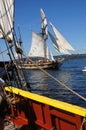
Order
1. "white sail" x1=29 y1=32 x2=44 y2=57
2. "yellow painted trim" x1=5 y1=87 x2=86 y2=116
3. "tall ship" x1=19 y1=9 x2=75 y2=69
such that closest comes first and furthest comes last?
"yellow painted trim" x1=5 y1=87 x2=86 y2=116
"tall ship" x1=19 y1=9 x2=75 y2=69
"white sail" x1=29 y1=32 x2=44 y2=57

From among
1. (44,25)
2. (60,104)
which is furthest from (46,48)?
(60,104)

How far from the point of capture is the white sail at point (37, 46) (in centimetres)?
9491

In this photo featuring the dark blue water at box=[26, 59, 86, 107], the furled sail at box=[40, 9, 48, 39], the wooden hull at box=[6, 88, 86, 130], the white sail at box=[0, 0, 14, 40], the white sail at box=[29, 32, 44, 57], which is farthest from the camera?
the furled sail at box=[40, 9, 48, 39]

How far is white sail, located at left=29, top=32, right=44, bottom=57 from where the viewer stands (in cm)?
9491

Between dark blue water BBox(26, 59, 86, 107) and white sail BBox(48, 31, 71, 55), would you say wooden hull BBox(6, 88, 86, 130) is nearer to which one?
dark blue water BBox(26, 59, 86, 107)

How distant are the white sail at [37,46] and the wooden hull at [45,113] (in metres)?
85.2

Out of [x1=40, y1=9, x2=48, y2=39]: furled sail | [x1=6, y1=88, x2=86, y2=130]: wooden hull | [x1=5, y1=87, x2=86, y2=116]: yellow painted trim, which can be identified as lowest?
[x1=6, y1=88, x2=86, y2=130]: wooden hull

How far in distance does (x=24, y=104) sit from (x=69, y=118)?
211 centimetres

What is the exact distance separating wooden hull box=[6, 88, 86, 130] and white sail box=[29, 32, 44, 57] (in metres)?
85.2

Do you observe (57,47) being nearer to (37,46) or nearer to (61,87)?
(37,46)

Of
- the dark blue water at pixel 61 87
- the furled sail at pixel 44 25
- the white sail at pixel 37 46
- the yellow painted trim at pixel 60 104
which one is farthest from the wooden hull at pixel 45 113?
the furled sail at pixel 44 25

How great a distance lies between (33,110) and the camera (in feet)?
28.2

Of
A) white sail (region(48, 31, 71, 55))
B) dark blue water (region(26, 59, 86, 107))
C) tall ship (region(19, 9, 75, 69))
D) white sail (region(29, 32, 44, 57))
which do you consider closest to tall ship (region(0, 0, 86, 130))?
dark blue water (region(26, 59, 86, 107))

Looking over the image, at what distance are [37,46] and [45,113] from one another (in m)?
87.9
